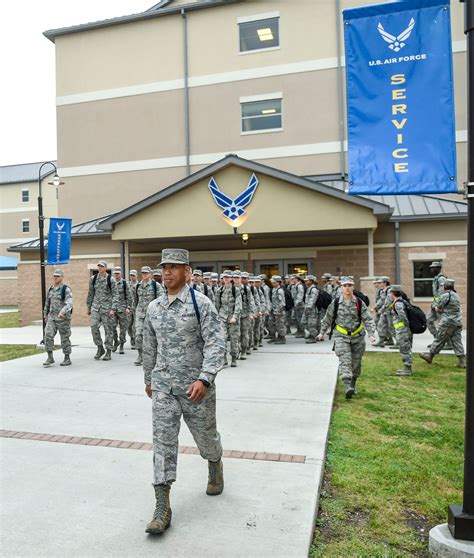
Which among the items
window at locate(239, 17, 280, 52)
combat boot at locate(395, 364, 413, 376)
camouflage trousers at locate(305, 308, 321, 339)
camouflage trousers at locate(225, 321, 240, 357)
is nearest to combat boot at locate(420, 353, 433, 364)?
combat boot at locate(395, 364, 413, 376)

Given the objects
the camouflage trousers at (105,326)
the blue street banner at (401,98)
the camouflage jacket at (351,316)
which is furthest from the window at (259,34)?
the blue street banner at (401,98)

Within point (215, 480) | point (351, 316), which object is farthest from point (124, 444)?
point (351, 316)

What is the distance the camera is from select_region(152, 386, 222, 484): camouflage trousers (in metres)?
3.74

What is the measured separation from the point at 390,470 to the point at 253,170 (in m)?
12.2

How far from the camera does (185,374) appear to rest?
13.0ft

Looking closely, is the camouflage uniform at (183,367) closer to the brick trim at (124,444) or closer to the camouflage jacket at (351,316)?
the brick trim at (124,444)

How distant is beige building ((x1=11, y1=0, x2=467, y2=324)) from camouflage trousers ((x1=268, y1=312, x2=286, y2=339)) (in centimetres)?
311

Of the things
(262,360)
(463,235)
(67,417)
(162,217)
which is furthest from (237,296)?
(463,235)

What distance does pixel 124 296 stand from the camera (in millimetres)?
12406

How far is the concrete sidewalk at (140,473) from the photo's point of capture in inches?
137

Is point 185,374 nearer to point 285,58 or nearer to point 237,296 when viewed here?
point 237,296

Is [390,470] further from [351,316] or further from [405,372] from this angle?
[405,372]

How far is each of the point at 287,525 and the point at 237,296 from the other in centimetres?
756

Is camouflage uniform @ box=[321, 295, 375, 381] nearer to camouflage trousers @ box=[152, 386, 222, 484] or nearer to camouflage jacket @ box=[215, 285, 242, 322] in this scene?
camouflage jacket @ box=[215, 285, 242, 322]
